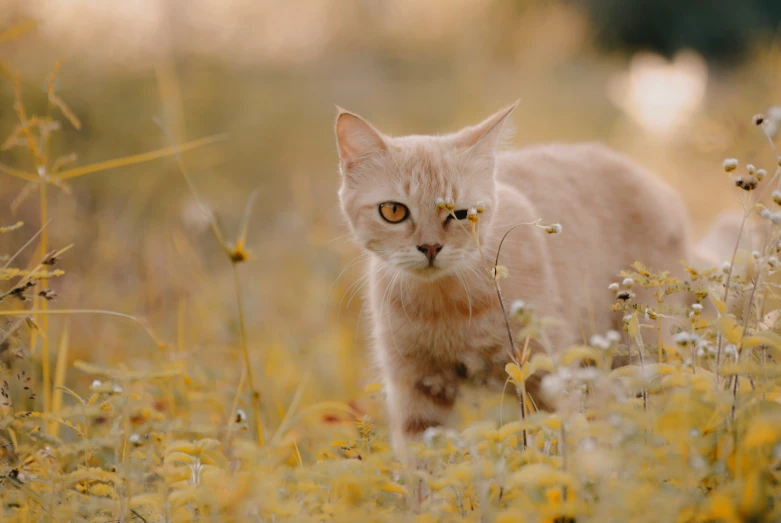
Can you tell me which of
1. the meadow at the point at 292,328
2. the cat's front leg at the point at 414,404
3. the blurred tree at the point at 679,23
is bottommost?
the cat's front leg at the point at 414,404

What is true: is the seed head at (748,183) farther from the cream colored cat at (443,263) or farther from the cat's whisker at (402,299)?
the cat's whisker at (402,299)

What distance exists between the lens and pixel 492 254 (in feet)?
7.14

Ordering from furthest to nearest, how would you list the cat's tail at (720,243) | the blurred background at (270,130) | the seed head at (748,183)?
the blurred background at (270,130)
the cat's tail at (720,243)
the seed head at (748,183)

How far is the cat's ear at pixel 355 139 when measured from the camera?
212cm

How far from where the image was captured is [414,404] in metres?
2.21

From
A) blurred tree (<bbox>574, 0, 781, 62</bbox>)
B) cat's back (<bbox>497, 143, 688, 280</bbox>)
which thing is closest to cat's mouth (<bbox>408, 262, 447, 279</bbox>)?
cat's back (<bbox>497, 143, 688, 280</bbox>)

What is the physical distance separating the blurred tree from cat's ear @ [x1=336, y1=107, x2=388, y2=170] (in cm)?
1176

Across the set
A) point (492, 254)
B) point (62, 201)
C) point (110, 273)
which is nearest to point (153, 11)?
point (62, 201)

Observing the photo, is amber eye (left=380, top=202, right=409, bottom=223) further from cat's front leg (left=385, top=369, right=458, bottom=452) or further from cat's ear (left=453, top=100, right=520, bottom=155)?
cat's front leg (left=385, top=369, right=458, bottom=452)

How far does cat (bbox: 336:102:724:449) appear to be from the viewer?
2035 mm

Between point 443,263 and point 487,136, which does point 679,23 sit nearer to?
point 487,136

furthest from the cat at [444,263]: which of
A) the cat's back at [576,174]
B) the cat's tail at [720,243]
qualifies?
the cat's tail at [720,243]

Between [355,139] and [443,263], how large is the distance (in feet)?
1.74

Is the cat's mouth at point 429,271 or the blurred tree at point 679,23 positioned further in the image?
the blurred tree at point 679,23
